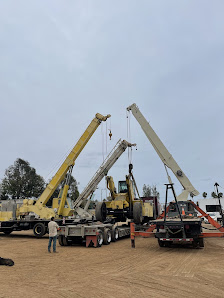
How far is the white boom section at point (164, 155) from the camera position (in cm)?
1802

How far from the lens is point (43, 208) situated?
19938 mm

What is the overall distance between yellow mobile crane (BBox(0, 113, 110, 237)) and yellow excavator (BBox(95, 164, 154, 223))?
3.76 metres

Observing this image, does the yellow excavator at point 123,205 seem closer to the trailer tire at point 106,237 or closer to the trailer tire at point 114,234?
the trailer tire at point 114,234

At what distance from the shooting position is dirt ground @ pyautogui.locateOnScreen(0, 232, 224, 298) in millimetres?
6008

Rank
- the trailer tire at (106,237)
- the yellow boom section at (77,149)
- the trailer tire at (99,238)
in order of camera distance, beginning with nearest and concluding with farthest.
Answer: the trailer tire at (99,238) < the trailer tire at (106,237) < the yellow boom section at (77,149)

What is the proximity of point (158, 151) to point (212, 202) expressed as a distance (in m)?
29.6

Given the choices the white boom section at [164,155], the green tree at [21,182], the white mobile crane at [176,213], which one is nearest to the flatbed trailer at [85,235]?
the white mobile crane at [176,213]

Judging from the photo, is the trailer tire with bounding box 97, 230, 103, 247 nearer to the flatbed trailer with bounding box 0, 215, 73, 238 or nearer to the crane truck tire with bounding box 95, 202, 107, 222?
the crane truck tire with bounding box 95, 202, 107, 222

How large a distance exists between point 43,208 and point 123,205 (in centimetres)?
624

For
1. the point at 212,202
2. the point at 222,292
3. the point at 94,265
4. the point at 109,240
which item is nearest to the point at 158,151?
the point at 109,240

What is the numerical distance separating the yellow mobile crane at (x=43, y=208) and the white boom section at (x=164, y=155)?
111 inches

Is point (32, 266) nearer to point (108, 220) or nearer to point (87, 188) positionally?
point (108, 220)

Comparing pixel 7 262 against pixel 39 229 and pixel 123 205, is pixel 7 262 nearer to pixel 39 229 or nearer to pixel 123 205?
pixel 123 205

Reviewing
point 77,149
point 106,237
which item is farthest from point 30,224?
point 106,237
